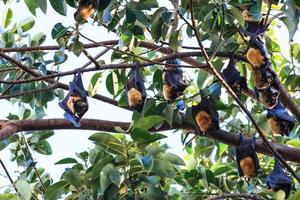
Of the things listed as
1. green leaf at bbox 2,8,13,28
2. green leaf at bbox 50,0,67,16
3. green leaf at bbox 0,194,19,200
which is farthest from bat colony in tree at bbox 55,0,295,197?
green leaf at bbox 2,8,13,28

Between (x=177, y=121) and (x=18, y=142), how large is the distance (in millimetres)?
998

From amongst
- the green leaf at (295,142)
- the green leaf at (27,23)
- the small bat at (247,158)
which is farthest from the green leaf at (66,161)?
the green leaf at (295,142)

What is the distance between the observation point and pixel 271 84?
2.69 metres

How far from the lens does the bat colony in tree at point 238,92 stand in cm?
255

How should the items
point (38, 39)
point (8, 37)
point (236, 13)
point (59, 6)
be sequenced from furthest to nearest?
1. point (38, 39)
2. point (8, 37)
3. point (236, 13)
4. point (59, 6)

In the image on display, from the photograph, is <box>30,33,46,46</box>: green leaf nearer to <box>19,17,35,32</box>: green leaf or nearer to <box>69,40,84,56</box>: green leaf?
<box>19,17,35,32</box>: green leaf

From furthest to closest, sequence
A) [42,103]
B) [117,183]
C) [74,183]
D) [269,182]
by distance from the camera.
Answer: [42,103]
[269,182]
[74,183]
[117,183]

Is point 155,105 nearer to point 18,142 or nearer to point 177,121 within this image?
point 177,121

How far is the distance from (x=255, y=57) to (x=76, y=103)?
82 centimetres

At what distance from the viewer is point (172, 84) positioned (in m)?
2.79

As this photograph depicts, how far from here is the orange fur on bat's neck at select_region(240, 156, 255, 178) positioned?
2.71m

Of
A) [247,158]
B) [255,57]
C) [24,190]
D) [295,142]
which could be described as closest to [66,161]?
[24,190]

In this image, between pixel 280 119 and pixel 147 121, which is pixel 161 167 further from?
pixel 280 119

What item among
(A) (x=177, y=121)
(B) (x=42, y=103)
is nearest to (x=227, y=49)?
(A) (x=177, y=121)
